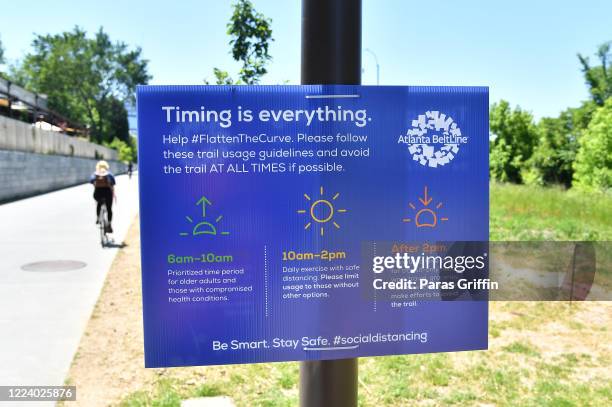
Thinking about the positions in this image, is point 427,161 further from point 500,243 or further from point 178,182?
point 500,243

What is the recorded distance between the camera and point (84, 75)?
250 feet

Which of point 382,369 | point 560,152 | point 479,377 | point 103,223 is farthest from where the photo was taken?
point 560,152

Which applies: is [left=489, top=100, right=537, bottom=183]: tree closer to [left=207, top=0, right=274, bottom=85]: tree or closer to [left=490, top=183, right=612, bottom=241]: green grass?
[left=490, top=183, right=612, bottom=241]: green grass

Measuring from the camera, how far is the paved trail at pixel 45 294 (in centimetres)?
477

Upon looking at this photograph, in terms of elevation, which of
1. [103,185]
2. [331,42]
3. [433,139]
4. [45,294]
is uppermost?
[331,42]

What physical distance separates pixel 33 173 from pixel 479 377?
25.2 metres

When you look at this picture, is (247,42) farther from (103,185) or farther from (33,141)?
(33,141)

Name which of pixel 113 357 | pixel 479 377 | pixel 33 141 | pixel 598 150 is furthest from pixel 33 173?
pixel 598 150

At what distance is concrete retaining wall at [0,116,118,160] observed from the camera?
2158cm

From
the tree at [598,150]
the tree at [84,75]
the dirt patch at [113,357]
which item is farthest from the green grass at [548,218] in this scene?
the tree at [84,75]

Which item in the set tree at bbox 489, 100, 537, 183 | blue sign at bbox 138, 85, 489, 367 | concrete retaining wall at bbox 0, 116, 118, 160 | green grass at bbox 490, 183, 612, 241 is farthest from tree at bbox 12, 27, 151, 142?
blue sign at bbox 138, 85, 489, 367

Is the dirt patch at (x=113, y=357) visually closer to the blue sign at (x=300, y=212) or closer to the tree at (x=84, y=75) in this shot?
the blue sign at (x=300, y=212)

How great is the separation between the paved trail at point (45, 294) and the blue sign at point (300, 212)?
101 inches

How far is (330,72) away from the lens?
271 cm
